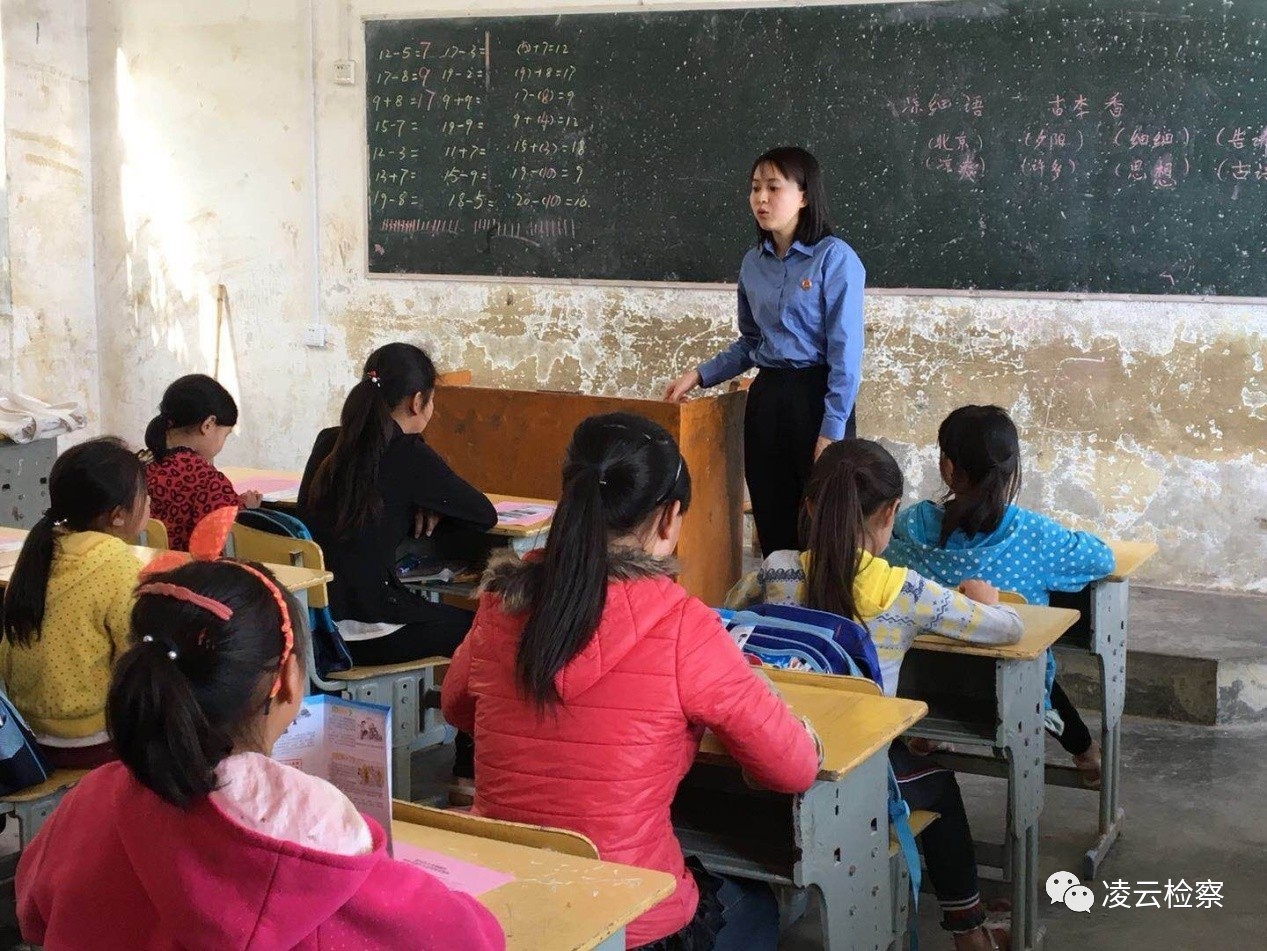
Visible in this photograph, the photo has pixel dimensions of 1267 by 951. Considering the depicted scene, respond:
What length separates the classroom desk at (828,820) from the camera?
6.43 ft

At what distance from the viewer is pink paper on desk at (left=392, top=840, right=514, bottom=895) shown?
155 cm

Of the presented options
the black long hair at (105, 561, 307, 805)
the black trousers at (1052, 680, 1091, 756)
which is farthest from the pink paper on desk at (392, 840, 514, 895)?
the black trousers at (1052, 680, 1091, 756)

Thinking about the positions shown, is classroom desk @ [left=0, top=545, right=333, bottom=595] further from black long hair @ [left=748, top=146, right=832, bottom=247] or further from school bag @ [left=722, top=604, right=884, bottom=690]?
black long hair @ [left=748, top=146, right=832, bottom=247]

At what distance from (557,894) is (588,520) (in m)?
0.49

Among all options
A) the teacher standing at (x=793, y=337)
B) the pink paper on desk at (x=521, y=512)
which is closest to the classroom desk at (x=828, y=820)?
the pink paper on desk at (x=521, y=512)

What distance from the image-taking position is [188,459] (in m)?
3.61

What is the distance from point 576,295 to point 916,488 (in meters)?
1.59

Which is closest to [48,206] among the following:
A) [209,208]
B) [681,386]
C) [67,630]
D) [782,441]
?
[209,208]

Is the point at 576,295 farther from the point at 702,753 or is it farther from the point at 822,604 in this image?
the point at 702,753

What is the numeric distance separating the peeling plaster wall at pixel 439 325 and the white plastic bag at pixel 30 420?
145cm

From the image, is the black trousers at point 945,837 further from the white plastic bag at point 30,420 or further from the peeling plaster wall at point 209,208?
the peeling plaster wall at point 209,208

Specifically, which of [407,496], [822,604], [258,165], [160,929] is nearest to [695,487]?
[407,496]

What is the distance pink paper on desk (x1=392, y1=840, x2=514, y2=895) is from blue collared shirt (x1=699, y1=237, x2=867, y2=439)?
7.64 feet

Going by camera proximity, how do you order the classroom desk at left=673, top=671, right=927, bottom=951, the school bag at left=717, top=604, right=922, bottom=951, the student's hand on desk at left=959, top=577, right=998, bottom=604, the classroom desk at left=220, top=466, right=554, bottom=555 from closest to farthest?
the classroom desk at left=673, top=671, right=927, bottom=951 → the school bag at left=717, top=604, right=922, bottom=951 → the student's hand on desk at left=959, top=577, right=998, bottom=604 → the classroom desk at left=220, top=466, right=554, bottom=555
